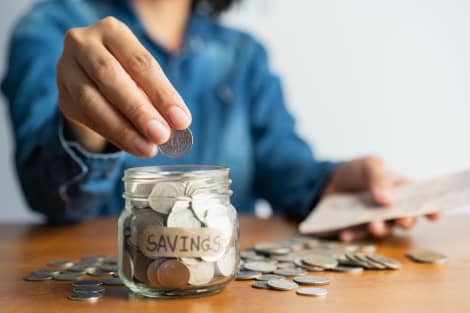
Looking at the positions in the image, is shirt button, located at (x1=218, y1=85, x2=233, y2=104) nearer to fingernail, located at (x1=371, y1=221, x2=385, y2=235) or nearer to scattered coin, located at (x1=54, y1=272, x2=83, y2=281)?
fingernail, located at (x1=371, y1=221, x2=385, y2=235)

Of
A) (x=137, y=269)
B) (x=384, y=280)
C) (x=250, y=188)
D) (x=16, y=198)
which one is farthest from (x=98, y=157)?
(x=16, y=198)

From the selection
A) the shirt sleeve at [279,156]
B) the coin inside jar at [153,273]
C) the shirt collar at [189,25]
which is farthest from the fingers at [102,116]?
the shirt collar at [189,25]

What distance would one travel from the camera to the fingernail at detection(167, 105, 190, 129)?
535 millimetres

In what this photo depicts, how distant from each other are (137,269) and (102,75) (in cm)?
18

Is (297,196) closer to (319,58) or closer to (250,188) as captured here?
(250,188)

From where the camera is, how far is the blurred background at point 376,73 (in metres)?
1.91

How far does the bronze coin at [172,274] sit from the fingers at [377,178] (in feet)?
1.69

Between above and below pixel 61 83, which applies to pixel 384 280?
below

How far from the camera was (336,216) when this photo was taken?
3.08ft

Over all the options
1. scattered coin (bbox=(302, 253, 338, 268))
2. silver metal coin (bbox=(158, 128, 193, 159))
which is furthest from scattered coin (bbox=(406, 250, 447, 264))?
silver metal coin (bbox=(158, 128, 193, 159))

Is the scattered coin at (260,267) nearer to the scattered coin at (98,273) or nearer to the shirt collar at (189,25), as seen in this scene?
the scattered coin at (98,273)

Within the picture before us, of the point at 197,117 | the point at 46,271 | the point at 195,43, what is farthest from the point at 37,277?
the point at 195,43

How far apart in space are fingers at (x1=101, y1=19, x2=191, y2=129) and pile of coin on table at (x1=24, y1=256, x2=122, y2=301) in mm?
181

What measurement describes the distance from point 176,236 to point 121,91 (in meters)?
0.14
